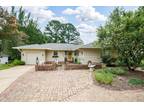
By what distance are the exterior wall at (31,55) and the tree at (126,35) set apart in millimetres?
11051

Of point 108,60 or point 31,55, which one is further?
point 31,55

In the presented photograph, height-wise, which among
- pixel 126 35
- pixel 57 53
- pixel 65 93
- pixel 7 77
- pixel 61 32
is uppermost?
pixel 61 32

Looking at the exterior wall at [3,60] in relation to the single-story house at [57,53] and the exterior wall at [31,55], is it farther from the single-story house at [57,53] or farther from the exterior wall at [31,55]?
the exterior wall at [31,55]

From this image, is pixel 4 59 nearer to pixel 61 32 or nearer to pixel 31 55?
pixel 31 55

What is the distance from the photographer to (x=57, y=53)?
2820cm

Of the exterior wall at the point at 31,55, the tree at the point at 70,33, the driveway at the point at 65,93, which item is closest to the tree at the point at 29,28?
the tree at the point at 70,33

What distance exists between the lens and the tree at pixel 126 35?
14.5m

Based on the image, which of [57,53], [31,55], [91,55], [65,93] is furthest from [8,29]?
[65,93]

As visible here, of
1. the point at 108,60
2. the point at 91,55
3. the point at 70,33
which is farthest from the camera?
the point at 70,33

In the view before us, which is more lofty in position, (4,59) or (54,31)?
(54,31)

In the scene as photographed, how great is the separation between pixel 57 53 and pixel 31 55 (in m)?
2.88

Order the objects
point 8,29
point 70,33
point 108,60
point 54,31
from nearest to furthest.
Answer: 1. point 108,60
2. point 8,29
3. point 70,33
4. point 54,31
